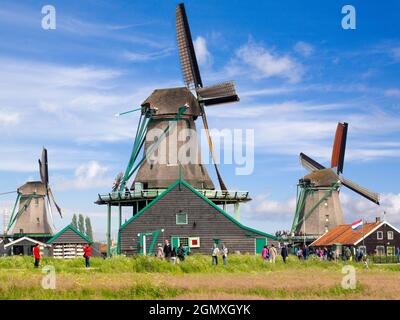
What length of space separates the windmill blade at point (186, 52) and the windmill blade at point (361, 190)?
29132mm

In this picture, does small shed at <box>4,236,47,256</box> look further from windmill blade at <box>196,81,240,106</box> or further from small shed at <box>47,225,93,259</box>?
windmill blade at <box>196,81,240,106</box>

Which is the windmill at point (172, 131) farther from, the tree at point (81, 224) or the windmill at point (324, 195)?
the tree at point (81, 224)

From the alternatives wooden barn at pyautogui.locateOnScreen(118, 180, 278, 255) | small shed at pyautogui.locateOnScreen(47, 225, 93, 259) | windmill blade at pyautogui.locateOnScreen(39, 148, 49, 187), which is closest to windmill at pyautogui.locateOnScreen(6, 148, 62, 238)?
windmill blade at pyautogui.locateOnScreen(39, 148, 49, 187)

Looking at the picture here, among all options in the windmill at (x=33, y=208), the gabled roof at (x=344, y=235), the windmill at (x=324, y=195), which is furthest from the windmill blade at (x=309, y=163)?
the windmill at (x=33, y=208)

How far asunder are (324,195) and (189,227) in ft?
114

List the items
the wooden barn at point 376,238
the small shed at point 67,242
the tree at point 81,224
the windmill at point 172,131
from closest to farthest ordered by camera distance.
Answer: the windmill at point 172,131 → the small shed at point 67,242 → the wooden barn at point 376,238 → the tree at point 81,224

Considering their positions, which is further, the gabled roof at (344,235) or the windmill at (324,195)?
the windmill at (324,195)

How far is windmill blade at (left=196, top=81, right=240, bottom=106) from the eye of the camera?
184 ft

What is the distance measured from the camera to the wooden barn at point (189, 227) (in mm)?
47938

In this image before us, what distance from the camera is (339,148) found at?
268 ft

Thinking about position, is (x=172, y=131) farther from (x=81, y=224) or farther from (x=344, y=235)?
(x=81, y=224)
